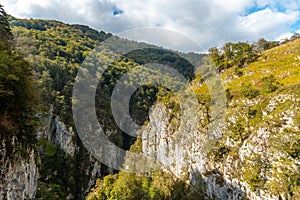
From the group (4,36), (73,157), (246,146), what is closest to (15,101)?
(4,36)

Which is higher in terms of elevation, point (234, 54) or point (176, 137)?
point (234, 54)

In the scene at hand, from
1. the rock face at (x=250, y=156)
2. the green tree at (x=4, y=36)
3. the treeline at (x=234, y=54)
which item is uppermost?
the treeline at (x=234, y=54)

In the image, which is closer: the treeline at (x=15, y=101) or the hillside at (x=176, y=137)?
the treeline at (x=15, y=101)

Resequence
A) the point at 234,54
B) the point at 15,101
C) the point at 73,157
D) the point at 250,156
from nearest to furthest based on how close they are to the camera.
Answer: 1. the point at 15,101
2. the point at 250,156
3. the point at 234,54
4. the point at 73,157

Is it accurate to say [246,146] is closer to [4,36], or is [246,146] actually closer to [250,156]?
[250,156]

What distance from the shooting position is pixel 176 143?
4109cm

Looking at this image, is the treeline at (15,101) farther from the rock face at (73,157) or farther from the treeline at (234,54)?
the treeline at (234,54)

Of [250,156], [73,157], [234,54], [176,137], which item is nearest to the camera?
[250,156]

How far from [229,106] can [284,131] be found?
32.0ft

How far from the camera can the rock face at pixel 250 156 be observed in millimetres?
19344

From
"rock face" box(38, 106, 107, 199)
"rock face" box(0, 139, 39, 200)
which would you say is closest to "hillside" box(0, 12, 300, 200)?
"rock face" box(0, 139, 39, 200)

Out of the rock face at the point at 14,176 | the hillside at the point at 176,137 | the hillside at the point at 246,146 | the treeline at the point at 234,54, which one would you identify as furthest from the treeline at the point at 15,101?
the treeline at the point at 234,54

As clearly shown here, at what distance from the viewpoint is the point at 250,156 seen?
2198 centimetres

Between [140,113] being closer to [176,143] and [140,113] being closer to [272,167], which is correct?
[176,143]
